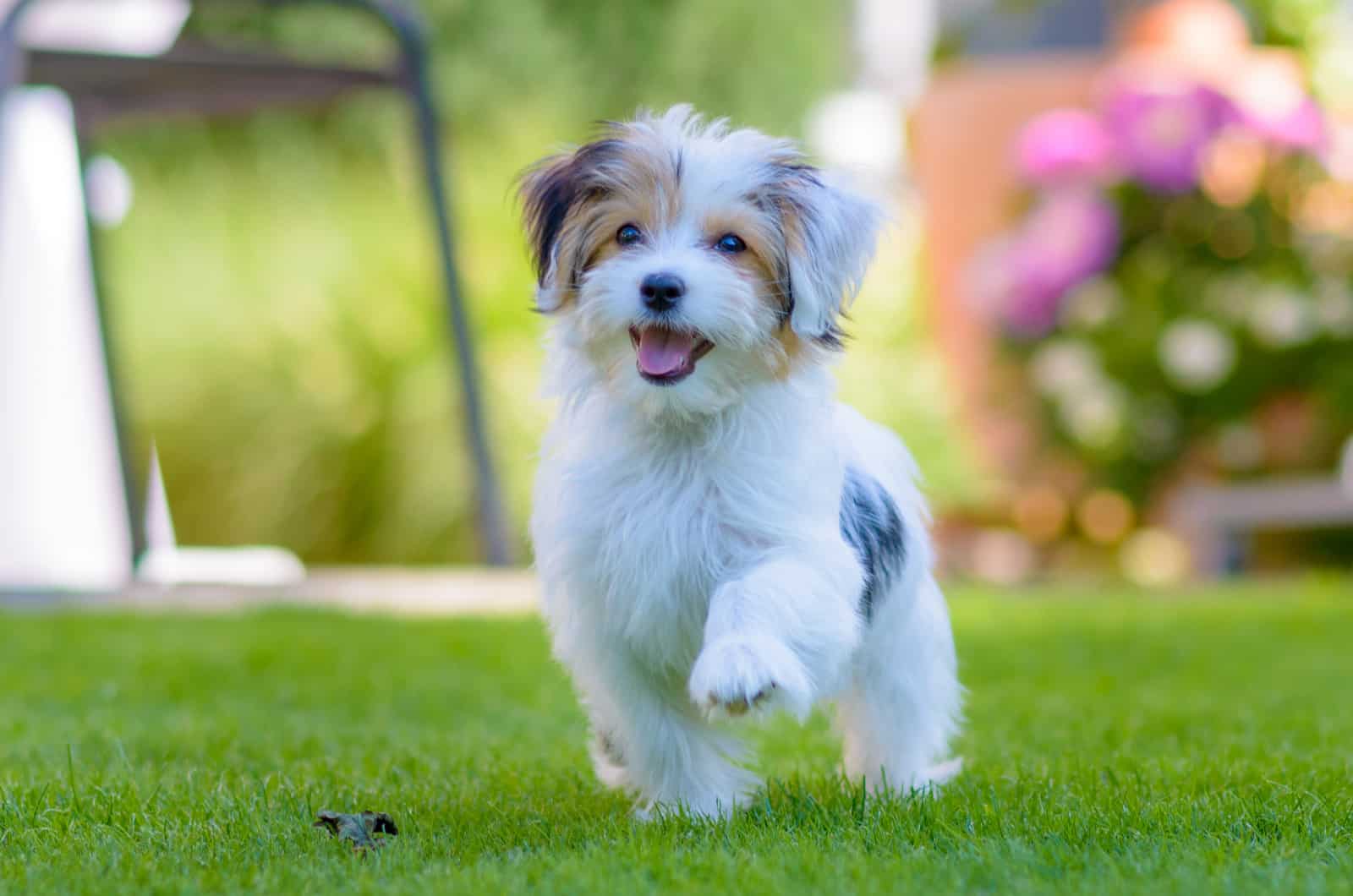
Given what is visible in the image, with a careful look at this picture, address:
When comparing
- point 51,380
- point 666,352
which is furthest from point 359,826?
point 51,380

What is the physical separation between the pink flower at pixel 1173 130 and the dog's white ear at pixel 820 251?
7773 mm

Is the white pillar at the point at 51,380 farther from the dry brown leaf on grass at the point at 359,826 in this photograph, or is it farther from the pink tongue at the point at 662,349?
the pink tongue at the point at 662,349

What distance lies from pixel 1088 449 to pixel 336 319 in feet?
16.4

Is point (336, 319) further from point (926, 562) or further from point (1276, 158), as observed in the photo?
point (926, 562)

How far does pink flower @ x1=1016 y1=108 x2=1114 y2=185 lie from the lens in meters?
11.2

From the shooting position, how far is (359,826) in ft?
10.7

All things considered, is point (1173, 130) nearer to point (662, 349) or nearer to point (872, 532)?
point (872, 532)

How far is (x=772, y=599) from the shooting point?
3.19 metres

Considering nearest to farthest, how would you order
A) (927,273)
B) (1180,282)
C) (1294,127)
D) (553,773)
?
(553,773) → (1294,127) → (1180,282) → (927,273)

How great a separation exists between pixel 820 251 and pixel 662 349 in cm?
39

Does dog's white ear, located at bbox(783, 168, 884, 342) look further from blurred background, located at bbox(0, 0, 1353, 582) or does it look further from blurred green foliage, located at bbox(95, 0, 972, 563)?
blurred green foliage, located at bbox(95, 0, 972, 563)

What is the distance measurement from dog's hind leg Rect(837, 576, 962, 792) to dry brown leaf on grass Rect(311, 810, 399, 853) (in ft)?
3.44

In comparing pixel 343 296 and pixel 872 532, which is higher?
pixel 872 532

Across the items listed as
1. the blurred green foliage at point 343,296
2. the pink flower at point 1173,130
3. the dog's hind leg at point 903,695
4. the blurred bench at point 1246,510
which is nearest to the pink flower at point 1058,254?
the pink flower at point 1173,130
